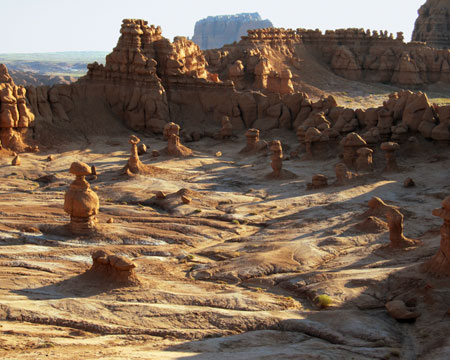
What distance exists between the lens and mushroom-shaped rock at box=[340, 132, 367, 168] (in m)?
33.8

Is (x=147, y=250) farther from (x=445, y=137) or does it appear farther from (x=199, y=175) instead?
(x=445, y=137)

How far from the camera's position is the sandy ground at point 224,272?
47.8ft

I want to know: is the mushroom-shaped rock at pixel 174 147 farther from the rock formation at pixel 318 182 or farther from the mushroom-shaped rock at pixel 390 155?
the mushroom-shaped rock at pixel 390 155

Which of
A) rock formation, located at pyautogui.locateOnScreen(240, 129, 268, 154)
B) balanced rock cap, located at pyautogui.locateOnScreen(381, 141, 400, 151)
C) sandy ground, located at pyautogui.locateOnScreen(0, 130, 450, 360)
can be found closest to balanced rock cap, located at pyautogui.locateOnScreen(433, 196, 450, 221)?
sandy ground, located at pyautogui.locateOnScreen(0, 130, 450, 360)

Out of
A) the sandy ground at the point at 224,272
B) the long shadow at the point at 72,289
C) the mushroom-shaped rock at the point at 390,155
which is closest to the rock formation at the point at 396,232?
the sandy ground at the point at 224,272

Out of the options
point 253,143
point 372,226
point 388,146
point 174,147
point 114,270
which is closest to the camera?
point 114,270

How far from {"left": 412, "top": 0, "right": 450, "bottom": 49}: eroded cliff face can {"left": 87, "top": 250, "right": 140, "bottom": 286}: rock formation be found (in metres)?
75.6

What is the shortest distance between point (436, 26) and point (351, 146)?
60.4 m

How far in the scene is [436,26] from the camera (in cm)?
8762

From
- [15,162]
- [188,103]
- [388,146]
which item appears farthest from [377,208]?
[188,103]

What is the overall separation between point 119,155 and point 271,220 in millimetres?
15481

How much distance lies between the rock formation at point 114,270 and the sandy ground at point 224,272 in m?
0.29

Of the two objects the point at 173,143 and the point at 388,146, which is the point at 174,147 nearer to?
the point at 173,143

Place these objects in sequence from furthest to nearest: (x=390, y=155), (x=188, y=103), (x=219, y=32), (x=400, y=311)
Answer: (x=219, y=32) < (x=188, y=103) < (x=390, y=155) < (x=400, y=311)
